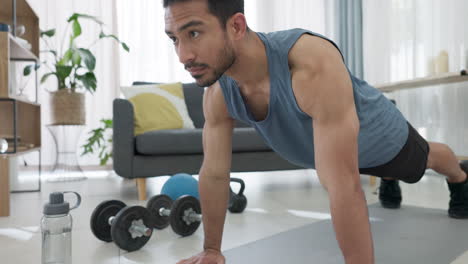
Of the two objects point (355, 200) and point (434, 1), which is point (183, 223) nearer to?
point (355, 200)

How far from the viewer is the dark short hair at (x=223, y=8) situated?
2.36ft

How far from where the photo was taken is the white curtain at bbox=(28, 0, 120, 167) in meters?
3.56

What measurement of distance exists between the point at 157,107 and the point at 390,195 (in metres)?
1.47

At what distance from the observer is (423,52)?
295 centimetres

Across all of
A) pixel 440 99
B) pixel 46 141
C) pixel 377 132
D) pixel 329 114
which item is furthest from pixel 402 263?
pixel 46 141

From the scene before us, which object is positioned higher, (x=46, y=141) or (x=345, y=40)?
(x=345, y=40)

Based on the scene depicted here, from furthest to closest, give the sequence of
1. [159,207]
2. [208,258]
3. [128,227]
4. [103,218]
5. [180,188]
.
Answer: [180,188], [159,207], [103,218], [128,227], [208,258]

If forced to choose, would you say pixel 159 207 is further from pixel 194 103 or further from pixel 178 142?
pixel 194 103

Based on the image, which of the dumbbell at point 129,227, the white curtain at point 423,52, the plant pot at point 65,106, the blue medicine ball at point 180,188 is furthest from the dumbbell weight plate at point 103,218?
the white curtain at point 423,52

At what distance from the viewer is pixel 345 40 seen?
12.0 ft

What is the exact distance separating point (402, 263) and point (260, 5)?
3.51m

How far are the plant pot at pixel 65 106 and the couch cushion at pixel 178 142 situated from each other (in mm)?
1037

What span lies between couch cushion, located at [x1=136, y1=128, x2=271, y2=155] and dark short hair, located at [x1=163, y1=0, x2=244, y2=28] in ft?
4.27

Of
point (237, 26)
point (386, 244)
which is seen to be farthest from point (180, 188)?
point (237, 26)
